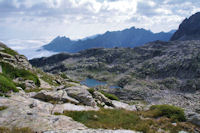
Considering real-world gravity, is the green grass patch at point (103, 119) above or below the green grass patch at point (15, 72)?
below

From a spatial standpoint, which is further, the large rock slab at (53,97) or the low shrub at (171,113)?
the large rock slab at (53,97)

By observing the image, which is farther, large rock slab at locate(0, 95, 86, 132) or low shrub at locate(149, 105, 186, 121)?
low shrub at locate(149, 105, 186, 121)

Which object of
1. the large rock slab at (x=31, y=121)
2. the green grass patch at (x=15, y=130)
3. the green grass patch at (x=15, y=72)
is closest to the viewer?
the green grass patch at (x=15, y=130)

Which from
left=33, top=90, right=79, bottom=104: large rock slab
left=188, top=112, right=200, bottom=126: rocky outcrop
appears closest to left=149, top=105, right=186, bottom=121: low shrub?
left=188, top=112, right=200, bottom=126: rocky outcrop

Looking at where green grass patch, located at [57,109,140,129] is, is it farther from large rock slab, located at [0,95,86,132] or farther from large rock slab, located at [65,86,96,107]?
large rock slab, located at [65,86,96,107]

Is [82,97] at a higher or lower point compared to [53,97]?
lower

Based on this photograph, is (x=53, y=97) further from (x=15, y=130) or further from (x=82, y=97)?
(x=15, y=130)

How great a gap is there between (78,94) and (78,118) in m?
6.64

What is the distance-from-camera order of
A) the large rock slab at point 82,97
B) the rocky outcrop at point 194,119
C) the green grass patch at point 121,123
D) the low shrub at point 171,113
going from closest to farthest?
1. the green grass patch at point 121,123
2. the rocky outcrop at point 194,119
3. the low shrub at point 171,113
4. the large rock slab at point 82,97

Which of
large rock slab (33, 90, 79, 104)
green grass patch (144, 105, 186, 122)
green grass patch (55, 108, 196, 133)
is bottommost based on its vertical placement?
green grass patch (144, 105, 186, 122)

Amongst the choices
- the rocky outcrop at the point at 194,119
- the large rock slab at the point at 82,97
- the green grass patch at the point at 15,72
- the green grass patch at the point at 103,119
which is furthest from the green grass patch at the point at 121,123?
the green grass patch at the point at 15,72

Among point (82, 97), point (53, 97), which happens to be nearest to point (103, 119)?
point (82, 97)

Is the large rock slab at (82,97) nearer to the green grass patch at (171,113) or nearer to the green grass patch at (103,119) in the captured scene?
the green grass patch at (103,119)

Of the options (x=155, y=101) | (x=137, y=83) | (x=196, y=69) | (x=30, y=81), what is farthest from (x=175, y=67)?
(x=30, y=81)
